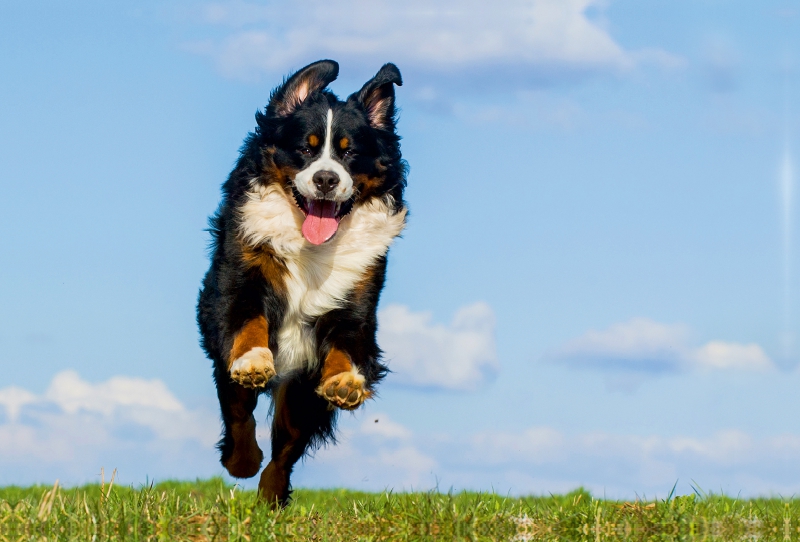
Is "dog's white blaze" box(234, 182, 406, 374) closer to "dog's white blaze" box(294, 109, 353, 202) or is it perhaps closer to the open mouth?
the open mouth

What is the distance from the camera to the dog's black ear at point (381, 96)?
254 inches

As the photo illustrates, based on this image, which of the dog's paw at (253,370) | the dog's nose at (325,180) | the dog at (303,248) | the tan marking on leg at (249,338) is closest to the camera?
the dog's paw at (253,370)

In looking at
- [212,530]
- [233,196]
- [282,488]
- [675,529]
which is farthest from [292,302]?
[675,529]

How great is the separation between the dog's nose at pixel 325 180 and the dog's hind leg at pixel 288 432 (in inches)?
53.7

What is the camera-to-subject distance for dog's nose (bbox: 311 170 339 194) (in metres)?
5.86

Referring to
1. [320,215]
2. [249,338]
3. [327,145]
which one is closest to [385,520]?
[249,338]

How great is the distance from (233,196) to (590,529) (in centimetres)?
296

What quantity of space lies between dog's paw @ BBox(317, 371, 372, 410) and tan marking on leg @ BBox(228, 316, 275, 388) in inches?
12.8

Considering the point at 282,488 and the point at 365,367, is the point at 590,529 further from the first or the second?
the point at 282,488

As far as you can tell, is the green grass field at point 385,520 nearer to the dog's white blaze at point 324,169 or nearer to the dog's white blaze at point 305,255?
the dog's white blaze at point 305,255

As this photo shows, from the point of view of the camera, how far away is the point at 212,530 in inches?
177

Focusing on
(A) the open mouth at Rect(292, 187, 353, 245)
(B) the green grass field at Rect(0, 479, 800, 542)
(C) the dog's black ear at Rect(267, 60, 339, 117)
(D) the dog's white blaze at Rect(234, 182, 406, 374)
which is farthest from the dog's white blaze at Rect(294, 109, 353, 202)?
(B) the green grass field at Rect(0, 479, 800, 542)

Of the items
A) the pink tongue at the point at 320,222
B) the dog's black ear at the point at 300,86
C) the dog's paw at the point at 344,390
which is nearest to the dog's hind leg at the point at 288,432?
the dog's paw at the point at 344,390

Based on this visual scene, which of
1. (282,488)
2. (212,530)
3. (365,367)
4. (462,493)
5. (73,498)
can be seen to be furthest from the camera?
(282,488)
